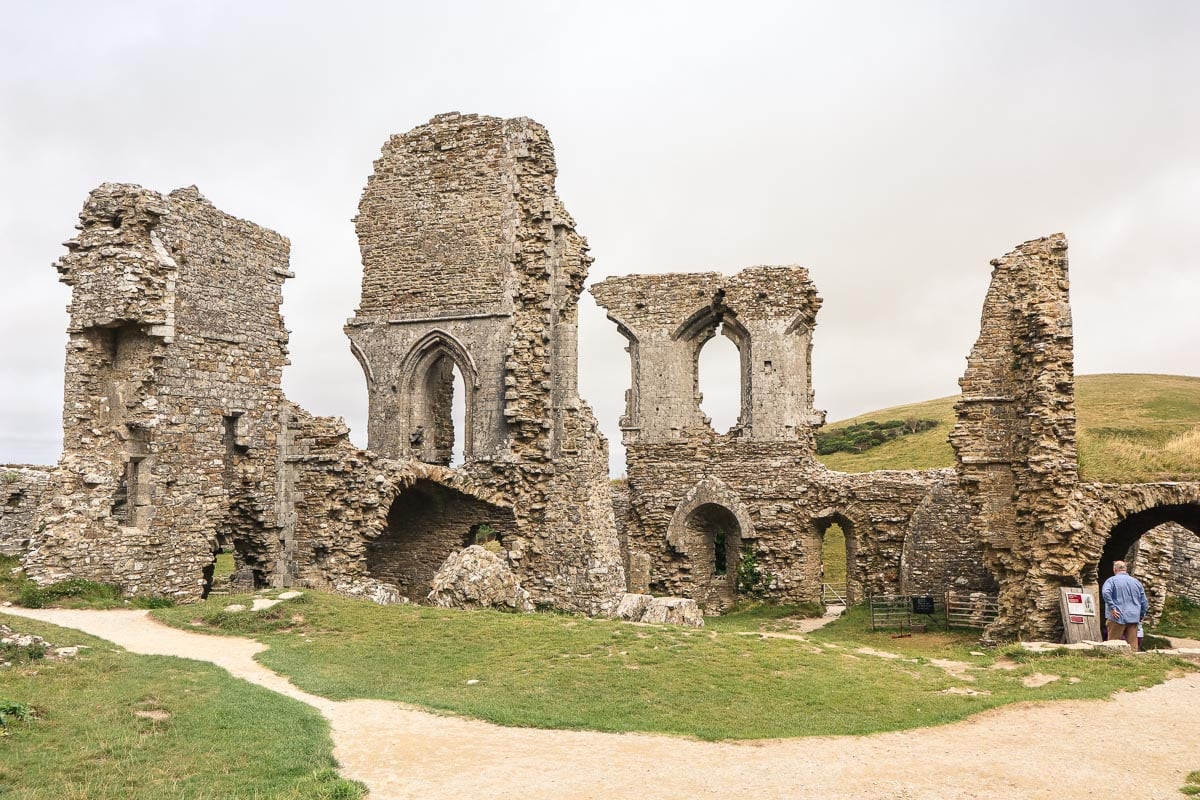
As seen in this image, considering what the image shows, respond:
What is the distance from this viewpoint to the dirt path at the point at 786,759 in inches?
289

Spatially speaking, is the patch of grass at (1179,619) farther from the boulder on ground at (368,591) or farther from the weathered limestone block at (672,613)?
the boulder on ground at (368,591)

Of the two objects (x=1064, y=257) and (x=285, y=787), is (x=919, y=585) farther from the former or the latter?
(x=285, y=787)

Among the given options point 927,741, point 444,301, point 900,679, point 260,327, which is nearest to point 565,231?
point 444,301

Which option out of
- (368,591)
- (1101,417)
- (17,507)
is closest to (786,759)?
(368,591)

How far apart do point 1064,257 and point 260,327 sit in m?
14.9

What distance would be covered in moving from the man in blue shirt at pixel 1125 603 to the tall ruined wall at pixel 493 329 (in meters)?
9.18

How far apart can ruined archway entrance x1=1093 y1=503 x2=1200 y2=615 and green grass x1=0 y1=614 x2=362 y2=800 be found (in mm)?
15815

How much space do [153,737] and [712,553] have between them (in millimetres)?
20532

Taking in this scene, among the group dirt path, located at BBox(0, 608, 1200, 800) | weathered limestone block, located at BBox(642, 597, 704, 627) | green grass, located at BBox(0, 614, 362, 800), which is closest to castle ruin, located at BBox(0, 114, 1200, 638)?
weathered limestone block, located at BBox(642, 597, 704, 627)

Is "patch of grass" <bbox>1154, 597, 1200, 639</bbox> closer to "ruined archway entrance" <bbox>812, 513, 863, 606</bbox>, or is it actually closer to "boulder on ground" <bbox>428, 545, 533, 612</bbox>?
"ruined archway entrance" <bbox>812, 513, 863, 606</bbox>

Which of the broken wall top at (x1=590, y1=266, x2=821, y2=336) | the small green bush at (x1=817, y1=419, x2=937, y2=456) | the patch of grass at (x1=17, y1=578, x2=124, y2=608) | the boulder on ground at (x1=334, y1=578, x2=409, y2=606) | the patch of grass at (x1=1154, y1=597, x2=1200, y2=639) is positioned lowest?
the patch of grass at (x1=1154, y1=597, x2=1200, y2=639)

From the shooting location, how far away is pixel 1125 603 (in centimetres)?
1398

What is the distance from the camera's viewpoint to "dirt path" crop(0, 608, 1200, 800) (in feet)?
24.0

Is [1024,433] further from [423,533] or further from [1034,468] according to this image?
[423,533]
